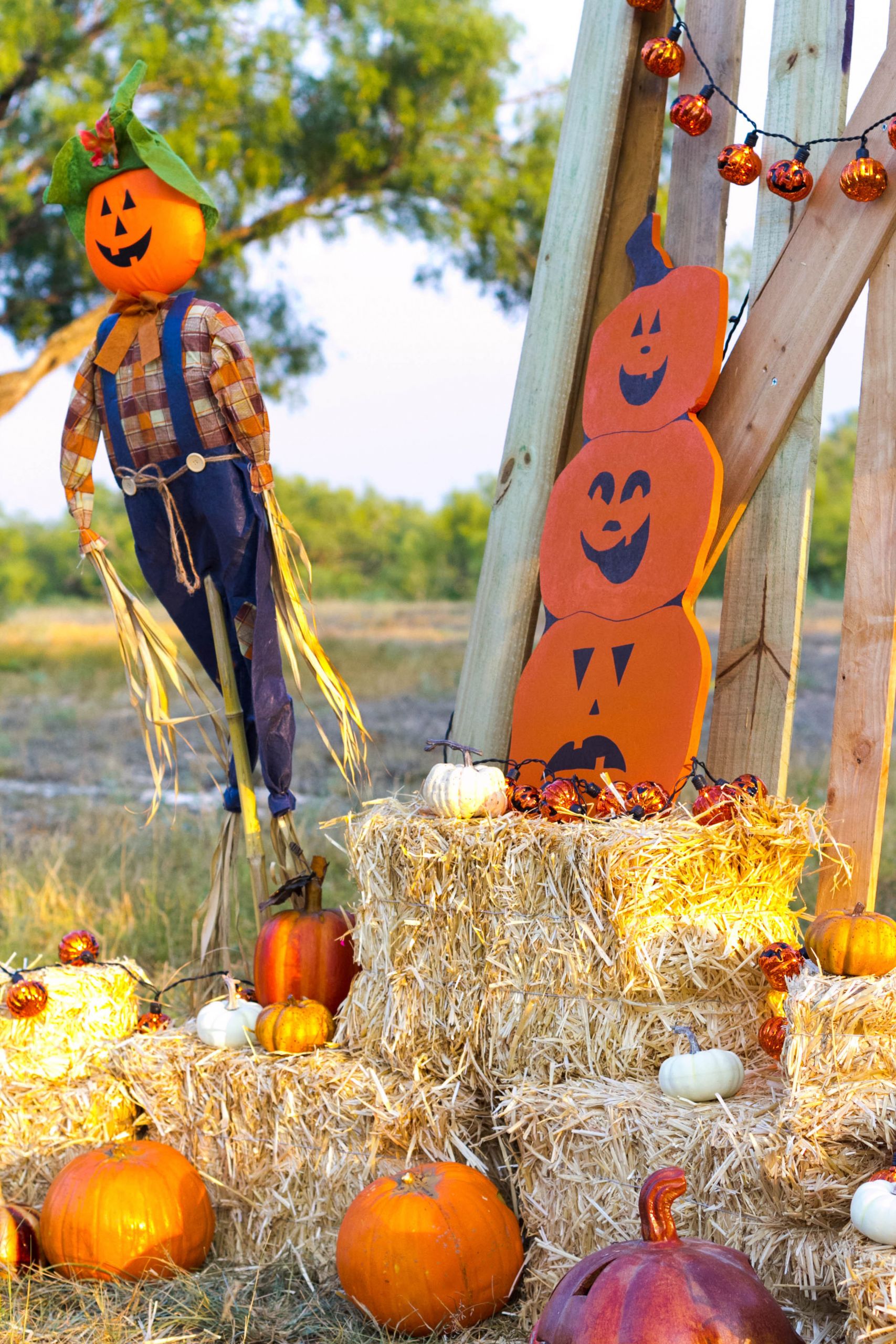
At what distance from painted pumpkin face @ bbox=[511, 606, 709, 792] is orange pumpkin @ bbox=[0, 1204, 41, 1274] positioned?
4.82 feet

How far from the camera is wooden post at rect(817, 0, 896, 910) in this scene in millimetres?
2557

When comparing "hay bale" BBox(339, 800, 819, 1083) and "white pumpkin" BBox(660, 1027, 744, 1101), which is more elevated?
"hay bale" BBox(339, 800, 819, 1083)

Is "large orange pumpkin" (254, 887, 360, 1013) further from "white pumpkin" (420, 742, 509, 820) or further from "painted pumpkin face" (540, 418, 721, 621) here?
"painted pumpkin face" (540, 418, 721, 621)

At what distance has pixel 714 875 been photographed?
7.63ft

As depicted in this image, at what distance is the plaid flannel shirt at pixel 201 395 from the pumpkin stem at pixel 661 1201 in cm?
188

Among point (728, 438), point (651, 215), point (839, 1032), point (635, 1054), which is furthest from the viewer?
point (651, 215)

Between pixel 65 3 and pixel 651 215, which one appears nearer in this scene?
pixel 651 215

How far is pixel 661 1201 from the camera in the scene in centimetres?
170

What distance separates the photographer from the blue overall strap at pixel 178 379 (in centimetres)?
292

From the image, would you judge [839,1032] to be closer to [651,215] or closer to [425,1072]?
[425,1072]

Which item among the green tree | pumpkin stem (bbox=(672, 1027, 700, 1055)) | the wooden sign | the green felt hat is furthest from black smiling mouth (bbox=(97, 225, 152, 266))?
Answer: the green tree

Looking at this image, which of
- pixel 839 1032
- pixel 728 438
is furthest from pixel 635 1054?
pixel 728 438

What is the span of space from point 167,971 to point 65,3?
6903mm

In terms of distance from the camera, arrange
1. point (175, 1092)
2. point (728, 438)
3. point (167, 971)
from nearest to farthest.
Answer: point (175, 1092), point (728, 438), point (167, 971)
